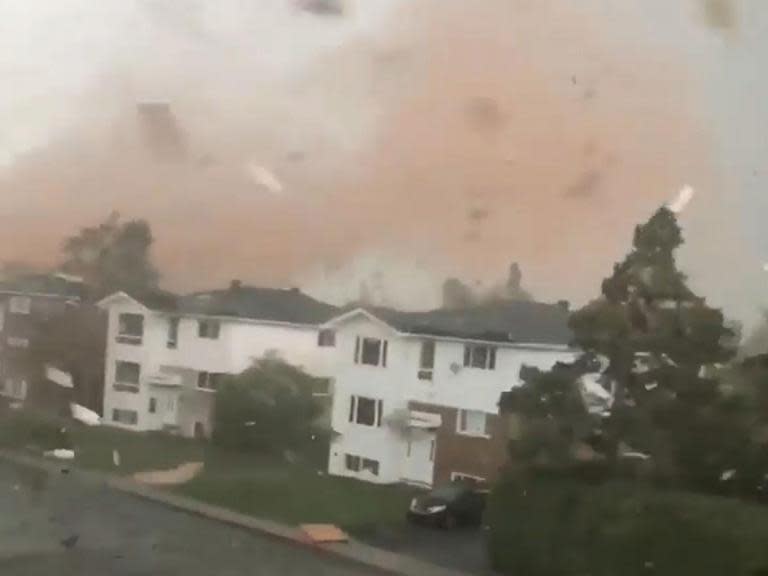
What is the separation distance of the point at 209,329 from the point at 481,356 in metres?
0.29

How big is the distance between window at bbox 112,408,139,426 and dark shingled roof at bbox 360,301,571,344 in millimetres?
278

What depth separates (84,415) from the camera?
127 centimetres

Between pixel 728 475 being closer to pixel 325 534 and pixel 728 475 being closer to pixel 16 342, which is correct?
pixel 325 534

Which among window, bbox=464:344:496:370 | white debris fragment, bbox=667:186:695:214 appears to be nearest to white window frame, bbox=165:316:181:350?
window, bbox=464:344:496:370

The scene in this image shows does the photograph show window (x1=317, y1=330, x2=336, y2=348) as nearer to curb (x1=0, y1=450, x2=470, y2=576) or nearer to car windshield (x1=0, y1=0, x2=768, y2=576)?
car windshield (x1=0, y1=0, x2=768, y2=576)

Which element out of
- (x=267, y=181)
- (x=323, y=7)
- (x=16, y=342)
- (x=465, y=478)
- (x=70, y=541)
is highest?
(x=323, y=7)

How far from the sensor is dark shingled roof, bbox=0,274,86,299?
4.14 feet

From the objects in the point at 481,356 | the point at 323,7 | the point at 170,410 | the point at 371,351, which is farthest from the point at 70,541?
the point at 323,7

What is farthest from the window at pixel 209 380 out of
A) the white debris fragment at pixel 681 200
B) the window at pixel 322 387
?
the white debris fragment at pixel 681 200

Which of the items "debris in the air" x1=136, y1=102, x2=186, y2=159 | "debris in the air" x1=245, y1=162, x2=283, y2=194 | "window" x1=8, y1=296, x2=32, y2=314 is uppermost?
"debris in the air" x1=136, y1=102, x2=186, y2=159

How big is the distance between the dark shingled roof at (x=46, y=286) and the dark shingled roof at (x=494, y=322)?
32cm

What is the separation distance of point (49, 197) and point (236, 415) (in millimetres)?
311

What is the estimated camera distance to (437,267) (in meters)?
1.29

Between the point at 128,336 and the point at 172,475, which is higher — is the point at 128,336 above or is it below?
above
